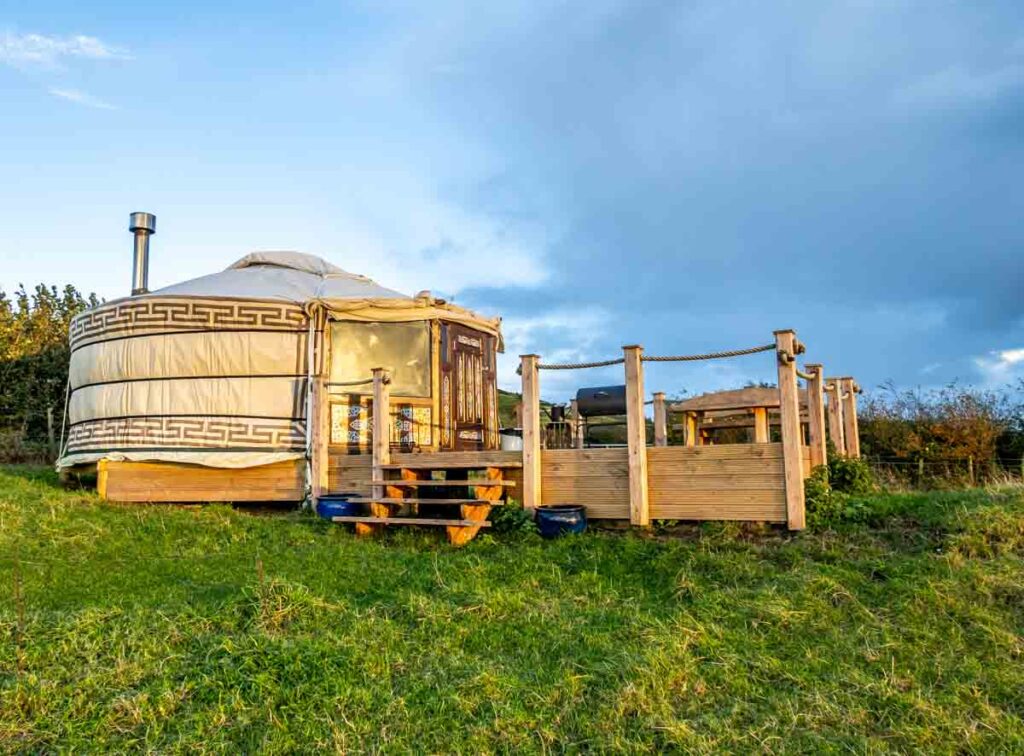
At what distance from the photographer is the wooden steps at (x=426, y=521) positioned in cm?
500

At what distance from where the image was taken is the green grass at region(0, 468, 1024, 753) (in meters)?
2.19

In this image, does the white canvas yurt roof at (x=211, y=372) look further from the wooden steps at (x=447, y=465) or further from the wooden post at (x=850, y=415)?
the wooden post at (x=850, y=415)

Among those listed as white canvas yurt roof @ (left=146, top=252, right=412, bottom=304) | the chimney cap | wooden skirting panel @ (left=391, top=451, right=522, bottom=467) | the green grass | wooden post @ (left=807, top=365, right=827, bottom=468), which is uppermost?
the chimney cap

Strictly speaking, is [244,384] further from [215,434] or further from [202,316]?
[202,316]

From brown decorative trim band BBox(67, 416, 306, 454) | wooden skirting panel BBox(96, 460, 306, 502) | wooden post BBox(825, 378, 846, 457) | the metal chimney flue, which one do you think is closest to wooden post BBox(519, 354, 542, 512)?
wooden skirting panel BBox(96, 460, 306, 502)

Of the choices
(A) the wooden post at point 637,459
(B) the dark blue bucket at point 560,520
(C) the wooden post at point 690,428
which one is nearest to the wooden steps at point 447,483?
(B) the dark blue bucket at point 560,520

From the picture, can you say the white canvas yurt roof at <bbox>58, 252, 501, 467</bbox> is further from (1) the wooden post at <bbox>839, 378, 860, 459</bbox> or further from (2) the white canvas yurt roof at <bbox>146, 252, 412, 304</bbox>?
(1) the wooden post at <bbox>839, 378, 860, 459</bbox>

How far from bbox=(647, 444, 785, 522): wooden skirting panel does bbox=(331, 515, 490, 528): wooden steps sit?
4.06ft

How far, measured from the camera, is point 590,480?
5.05 metres

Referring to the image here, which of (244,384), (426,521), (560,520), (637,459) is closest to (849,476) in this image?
(637,459)

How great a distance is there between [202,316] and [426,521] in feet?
11.2

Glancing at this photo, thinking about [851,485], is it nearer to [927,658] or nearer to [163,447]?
[927,658]

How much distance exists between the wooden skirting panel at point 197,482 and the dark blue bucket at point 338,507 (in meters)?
0.69

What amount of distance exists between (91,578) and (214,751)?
2.62 metres
